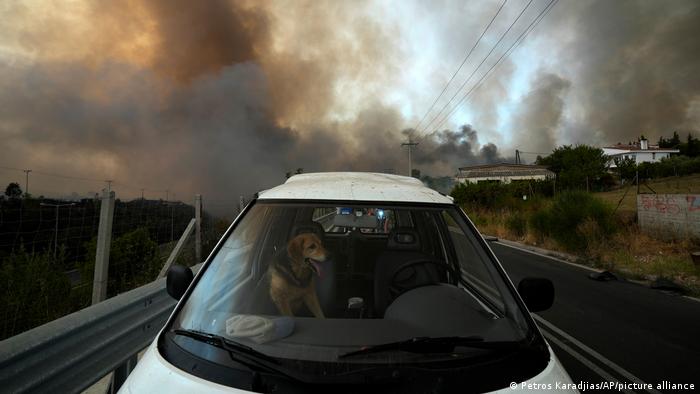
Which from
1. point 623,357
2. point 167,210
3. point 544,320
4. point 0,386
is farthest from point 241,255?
point 167,210

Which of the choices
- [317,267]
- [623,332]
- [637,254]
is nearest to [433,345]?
[317,267]

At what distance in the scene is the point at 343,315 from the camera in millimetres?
1919

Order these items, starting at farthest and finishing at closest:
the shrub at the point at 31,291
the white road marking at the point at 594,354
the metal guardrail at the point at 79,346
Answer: the shrub at the point at 31,291, the white road marking at the point at 594,354, the metal guardrail at the point at 79,346

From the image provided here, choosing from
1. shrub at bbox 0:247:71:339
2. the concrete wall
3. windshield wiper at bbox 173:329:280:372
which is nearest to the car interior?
windshield wiper at bbox 173:329:280:372

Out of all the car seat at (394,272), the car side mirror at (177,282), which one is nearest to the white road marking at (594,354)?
the car seat at (394,272)

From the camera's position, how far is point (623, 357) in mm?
4152

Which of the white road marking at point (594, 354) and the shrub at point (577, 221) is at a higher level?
the shrub at point (577, 221)

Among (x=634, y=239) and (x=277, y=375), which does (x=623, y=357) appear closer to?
(x=277, y=375)

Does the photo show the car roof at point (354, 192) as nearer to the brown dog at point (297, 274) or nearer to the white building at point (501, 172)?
the brown dog at point (297, 274)

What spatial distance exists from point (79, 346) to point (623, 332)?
18.7 ft

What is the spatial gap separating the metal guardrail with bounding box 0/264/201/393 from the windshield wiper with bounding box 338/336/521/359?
1.43 meters

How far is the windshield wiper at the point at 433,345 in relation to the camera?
4.70ft

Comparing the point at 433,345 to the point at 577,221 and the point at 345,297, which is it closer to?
the point at 345,297

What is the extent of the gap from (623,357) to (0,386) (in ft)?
16.5
